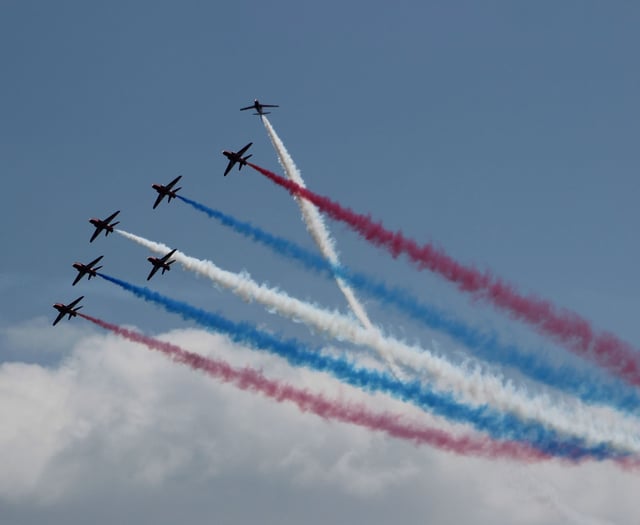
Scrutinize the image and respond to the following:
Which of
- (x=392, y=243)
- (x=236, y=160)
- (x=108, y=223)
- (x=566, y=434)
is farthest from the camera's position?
(x=108, y=223)

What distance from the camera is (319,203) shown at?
3954 inches

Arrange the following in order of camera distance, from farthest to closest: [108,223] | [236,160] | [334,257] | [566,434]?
[108,223], [236,160], [334,257], [566,434]

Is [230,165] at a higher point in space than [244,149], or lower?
lower

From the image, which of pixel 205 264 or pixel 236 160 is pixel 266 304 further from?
pixel 236 160

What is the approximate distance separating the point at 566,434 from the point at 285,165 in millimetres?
37114

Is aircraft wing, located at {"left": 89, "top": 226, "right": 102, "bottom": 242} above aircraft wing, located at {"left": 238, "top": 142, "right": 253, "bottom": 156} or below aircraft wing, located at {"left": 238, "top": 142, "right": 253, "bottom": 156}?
below

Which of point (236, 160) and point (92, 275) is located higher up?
point (236, 160)

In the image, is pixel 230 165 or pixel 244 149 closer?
pixel 244 149

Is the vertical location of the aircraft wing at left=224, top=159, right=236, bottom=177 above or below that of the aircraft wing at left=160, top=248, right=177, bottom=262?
above

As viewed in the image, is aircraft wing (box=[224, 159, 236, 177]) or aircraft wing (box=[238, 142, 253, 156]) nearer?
aircraft wing (box=[238, 142, 253, 156])

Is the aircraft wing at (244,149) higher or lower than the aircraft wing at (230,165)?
higher

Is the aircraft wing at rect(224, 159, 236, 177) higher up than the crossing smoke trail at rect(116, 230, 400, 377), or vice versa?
the aircraft wing at rect(224, 159, 236, 177)

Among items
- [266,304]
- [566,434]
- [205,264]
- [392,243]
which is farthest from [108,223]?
[566,434]

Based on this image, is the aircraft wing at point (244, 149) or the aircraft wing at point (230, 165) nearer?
the aircraft wing at point (244, 149)
